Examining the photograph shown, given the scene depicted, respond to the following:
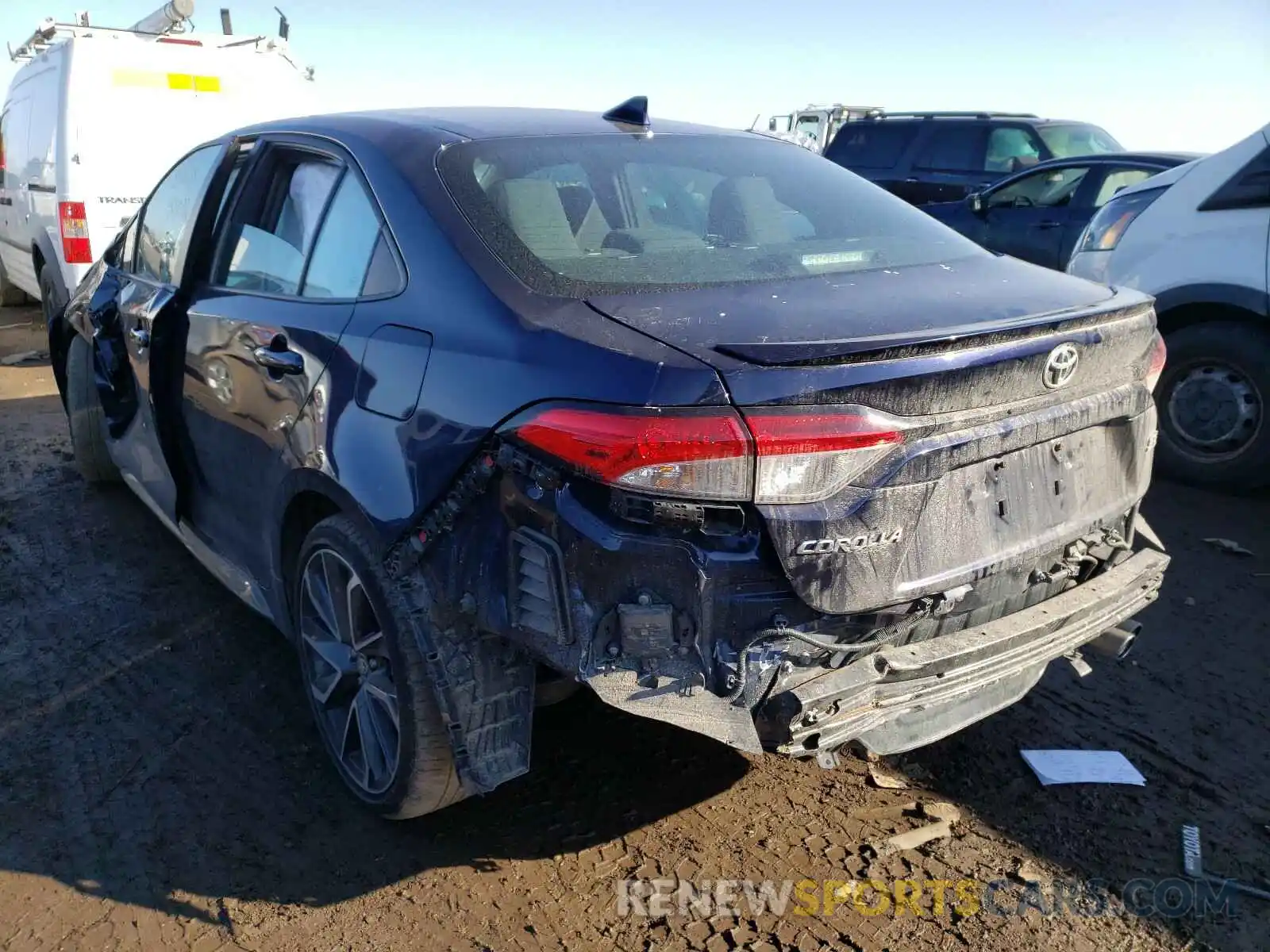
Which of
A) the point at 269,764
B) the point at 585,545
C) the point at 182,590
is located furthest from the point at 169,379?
the point at 585,545

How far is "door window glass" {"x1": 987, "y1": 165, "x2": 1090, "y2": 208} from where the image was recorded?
8.65m

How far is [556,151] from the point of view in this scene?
282 cm

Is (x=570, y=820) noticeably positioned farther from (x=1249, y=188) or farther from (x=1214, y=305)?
(x=1249, y=188)

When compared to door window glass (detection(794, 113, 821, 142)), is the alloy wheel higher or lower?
lower

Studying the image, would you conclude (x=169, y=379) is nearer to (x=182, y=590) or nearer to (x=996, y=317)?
(x=182, y=590)

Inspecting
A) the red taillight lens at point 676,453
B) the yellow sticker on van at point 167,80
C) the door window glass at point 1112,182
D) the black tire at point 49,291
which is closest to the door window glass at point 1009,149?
the door window glass at point 1112,182

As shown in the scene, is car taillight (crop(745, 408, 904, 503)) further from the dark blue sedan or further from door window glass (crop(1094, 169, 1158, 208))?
door window glass (crop(1094, 169, 1158, 208))

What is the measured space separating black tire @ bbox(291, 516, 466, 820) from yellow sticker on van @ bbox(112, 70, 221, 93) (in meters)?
6.95

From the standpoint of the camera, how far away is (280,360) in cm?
279

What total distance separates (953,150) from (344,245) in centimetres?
1048

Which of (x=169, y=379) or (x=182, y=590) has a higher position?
(x=169, y=379)

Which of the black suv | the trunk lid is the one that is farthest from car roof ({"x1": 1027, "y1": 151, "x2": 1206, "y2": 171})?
the trunk lid

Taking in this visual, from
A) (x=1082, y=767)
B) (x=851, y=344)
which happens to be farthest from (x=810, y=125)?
(x=851, y=344)

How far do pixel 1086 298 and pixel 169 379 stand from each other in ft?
9.81
